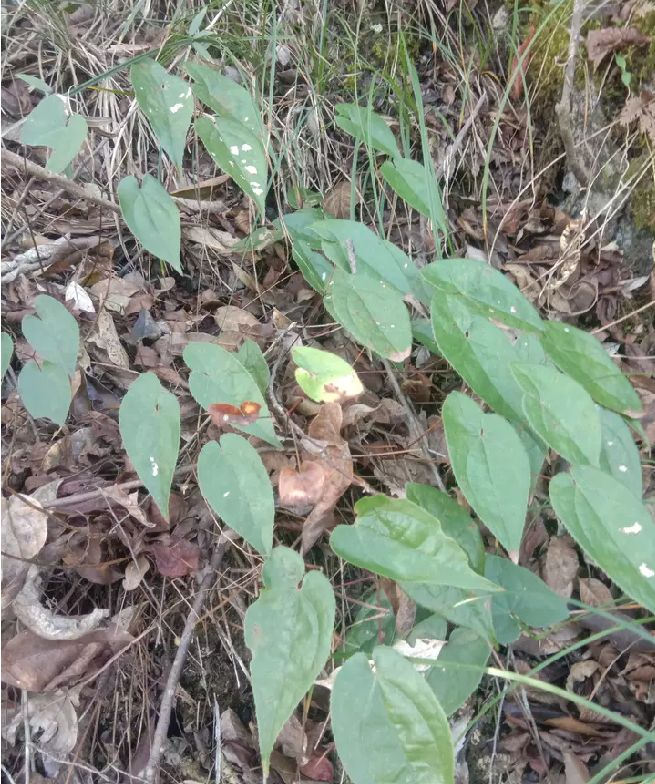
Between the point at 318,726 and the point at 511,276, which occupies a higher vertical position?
the point at 511,276

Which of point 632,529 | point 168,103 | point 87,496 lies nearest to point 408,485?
point 632,529

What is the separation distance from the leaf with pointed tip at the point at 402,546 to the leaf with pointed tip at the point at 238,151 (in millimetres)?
591

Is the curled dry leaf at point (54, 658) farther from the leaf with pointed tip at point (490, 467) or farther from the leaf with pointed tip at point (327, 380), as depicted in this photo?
the leaf with pointed tip at point (490, 467)

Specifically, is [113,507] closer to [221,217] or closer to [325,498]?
[325,498]

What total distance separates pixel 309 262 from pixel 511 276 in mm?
498

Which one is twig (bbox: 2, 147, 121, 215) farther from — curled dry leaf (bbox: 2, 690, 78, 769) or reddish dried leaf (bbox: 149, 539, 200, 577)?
curled dry leaf (bbox: 2, 690, 78, 769)

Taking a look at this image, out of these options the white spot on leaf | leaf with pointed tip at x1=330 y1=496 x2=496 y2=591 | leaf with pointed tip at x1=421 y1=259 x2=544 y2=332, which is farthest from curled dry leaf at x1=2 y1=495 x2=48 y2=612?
the white spot on leaf

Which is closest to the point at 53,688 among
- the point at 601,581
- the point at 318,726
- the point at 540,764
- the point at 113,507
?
the point at 113,507

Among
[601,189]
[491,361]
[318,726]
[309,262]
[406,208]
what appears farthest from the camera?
[406,208]

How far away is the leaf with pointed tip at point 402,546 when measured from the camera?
2.35 feet

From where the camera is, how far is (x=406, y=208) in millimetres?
1447

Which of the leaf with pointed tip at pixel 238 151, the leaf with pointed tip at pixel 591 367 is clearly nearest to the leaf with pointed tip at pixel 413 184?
the leaf with pointed tip at pixel 238 151

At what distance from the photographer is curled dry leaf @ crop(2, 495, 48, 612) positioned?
950 mm

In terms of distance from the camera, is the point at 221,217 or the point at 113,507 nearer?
the point at 113,507
